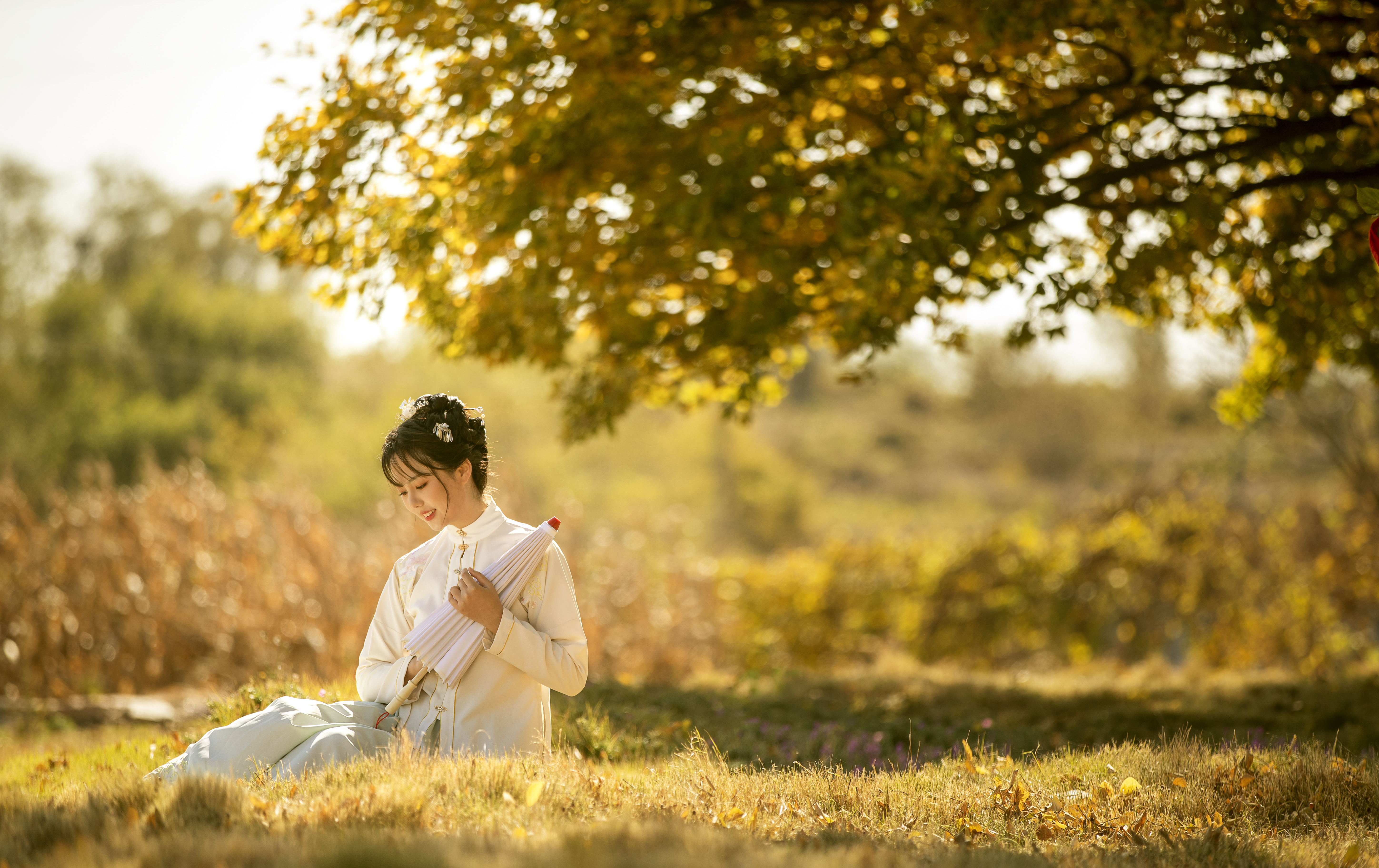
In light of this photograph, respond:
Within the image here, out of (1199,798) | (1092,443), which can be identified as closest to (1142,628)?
(1199,798)

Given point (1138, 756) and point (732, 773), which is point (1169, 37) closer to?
point (1138, 756)

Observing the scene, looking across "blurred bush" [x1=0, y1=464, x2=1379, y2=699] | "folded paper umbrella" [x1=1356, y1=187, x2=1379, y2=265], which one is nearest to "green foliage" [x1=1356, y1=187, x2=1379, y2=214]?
"folded paper umbrella" [x1=1356, y1=187, x2=1379, y2=265]

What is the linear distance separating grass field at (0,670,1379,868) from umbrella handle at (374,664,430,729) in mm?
305

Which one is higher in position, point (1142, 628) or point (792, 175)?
point (792, 175)

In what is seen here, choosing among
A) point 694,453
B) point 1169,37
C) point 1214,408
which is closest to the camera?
point 1169,37

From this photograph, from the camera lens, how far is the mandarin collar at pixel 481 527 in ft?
12.1

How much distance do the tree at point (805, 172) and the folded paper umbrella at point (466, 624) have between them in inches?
96.3

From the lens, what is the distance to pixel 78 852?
2303 millimetres

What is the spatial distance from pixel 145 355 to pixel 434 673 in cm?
3062

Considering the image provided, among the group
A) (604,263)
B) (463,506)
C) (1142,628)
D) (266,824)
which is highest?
(604,263)

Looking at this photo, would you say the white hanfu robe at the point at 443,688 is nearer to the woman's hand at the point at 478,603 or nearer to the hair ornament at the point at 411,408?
the woman's hand at the point at 478,603

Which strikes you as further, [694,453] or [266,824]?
[694,453]

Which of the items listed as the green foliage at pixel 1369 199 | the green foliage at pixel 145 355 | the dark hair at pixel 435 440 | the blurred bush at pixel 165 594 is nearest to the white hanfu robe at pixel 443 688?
the dark hair at pixel 435 440

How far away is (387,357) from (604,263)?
28073 millimetres
